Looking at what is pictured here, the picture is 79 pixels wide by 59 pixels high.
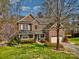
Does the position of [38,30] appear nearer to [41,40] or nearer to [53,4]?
[41,40]

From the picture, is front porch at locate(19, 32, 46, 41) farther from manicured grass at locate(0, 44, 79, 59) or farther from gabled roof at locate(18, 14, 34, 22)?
manicured grass at locate(0, 44, 79, 59)

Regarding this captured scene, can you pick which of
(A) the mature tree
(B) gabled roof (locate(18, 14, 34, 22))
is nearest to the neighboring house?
(B) gabled roof (locate(18, 14, 34, 22))

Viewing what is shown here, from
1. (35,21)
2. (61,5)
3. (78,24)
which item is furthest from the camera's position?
(78,24)

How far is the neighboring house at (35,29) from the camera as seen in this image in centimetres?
5063

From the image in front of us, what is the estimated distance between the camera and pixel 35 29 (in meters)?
53.4

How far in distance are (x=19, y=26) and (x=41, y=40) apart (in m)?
7.51

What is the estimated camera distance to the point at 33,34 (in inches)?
2003

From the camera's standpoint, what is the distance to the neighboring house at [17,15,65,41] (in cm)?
5063

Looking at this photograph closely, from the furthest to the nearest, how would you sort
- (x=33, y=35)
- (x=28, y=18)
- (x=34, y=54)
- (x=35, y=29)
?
1. (x=35, y=29)
2. (x=28, y=18)
3. (x=33, y=35)
4. (x=34, y=54)

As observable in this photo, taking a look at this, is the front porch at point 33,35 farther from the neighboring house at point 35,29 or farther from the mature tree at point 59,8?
the mature tree at point 59,8

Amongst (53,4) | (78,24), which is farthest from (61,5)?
(78,24)

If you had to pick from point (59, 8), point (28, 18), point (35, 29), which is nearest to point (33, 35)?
point (35, 29)

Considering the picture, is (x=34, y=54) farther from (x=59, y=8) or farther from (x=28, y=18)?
(x=28, y=18)

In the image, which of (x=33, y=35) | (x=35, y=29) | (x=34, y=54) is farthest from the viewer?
(x=35, y=29)
